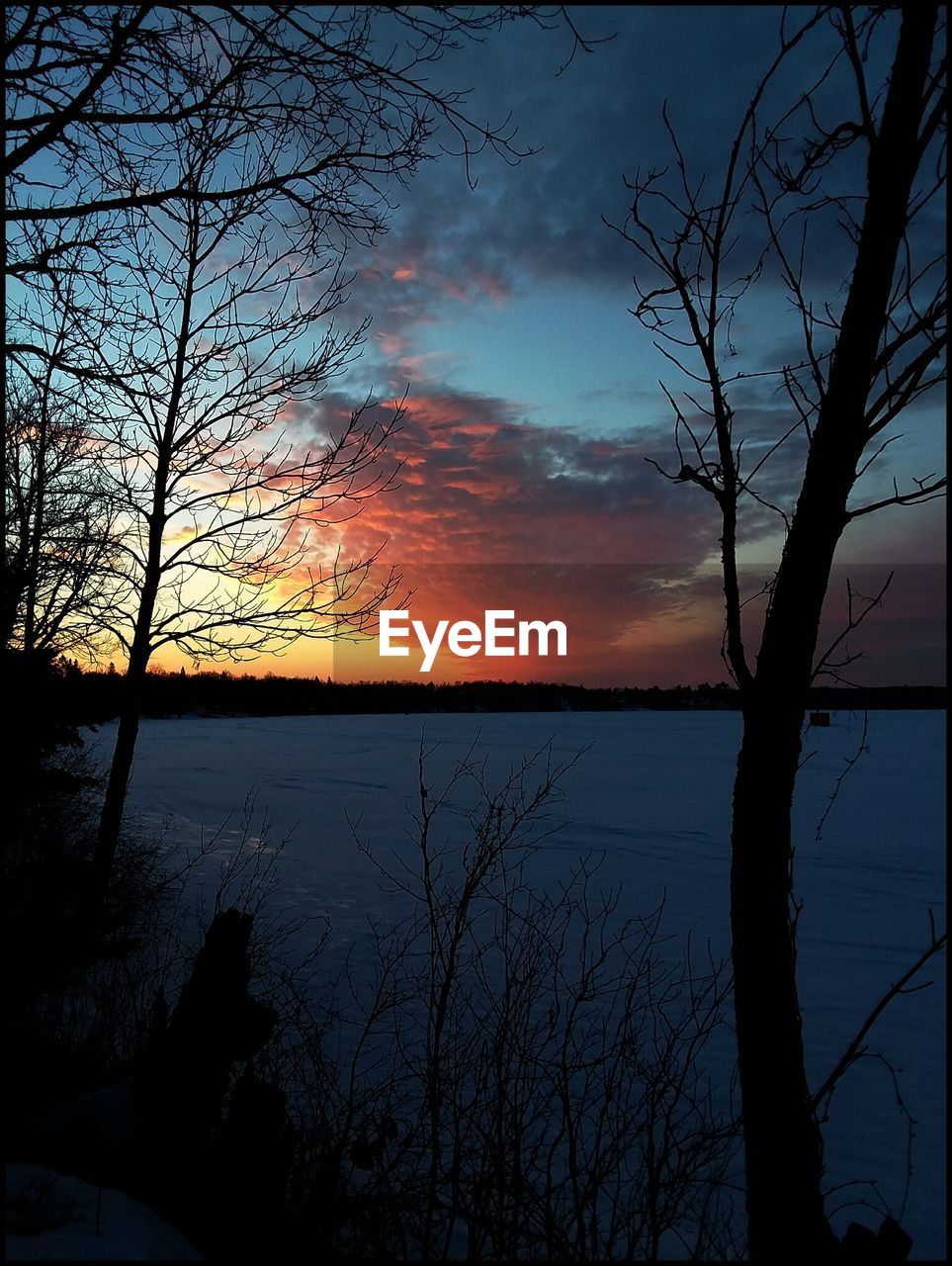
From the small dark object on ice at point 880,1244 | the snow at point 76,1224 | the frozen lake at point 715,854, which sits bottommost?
the frozen lake at point 715,854

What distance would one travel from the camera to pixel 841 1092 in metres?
5.77

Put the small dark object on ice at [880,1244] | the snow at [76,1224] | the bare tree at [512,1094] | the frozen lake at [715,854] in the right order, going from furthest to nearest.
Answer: the frozen lake at [715,854] < the bare tree at [512,1094] < the small dark object on ice at [880,1244] < the snow at [76,1224]

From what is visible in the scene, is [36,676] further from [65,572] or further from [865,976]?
[865,976]

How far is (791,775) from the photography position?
98.1 inches

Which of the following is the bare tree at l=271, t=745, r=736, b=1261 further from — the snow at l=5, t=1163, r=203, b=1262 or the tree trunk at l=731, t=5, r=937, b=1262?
the snow at l=5, t=1163, r=203, b=1262

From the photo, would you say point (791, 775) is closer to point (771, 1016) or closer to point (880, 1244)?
point (771, 1016)

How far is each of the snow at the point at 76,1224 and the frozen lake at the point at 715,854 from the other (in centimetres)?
279

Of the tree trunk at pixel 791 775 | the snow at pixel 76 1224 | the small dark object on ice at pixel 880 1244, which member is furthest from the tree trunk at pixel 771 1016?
the snow at pixel 76 1224

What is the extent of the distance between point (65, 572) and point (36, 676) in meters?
3.66

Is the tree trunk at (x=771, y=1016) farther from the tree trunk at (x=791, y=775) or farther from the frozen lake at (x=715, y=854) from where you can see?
the frozen lake at (x=715, y=854)

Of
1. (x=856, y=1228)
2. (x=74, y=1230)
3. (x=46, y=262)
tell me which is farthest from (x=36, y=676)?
(x=856, y=1228)

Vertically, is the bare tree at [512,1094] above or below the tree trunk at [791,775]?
below

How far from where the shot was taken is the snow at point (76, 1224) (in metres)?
2.38

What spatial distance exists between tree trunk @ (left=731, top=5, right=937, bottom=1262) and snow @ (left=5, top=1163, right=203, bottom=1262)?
176cm
